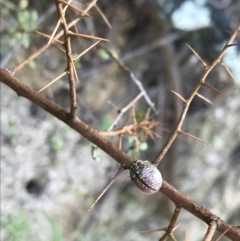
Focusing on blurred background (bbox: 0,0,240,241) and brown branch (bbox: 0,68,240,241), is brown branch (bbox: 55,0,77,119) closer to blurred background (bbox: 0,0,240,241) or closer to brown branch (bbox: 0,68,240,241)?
brown branch (bbox: 0,68,240,241)

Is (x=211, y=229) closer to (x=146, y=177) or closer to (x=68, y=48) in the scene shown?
(x=146, y=177)

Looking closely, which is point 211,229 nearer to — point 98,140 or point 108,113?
point 98,140

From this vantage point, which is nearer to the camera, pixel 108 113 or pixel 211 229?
pixel 211 229

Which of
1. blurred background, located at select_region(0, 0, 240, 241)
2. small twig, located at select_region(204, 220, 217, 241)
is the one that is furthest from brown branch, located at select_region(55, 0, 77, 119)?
blurred background, located at select_region(0, 0, 240, 241)

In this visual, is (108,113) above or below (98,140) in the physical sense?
above

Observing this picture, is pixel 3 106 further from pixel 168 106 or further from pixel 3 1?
pixel 168 106

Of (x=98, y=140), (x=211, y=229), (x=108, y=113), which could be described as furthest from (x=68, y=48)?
(x=108, y=113)

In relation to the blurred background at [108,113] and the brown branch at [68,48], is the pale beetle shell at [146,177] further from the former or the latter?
the blurred background at [108,113]

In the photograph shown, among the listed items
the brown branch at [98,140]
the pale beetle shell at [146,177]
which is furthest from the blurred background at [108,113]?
the pale beetle shell at [146,177]
